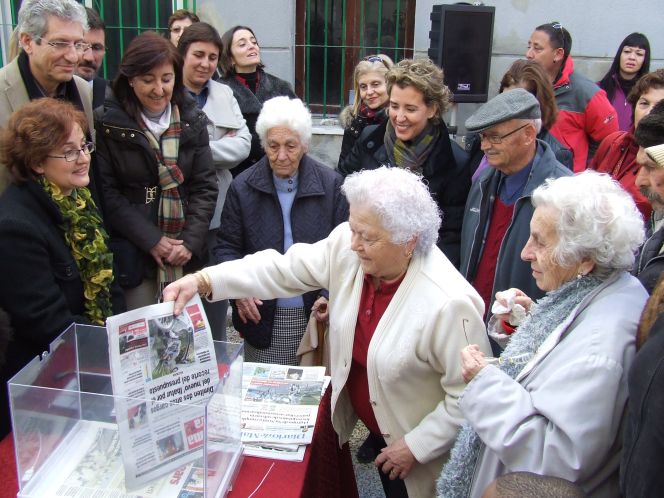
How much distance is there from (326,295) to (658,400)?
1827 millimetres

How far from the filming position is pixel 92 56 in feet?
13.0

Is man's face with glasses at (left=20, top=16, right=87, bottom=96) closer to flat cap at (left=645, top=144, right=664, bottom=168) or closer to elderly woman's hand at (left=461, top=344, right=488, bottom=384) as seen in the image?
elderly woman's hand at (left=461, top=344, right=488, bottom=384)

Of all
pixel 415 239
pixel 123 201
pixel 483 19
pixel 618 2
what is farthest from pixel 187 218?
pixel 618 2

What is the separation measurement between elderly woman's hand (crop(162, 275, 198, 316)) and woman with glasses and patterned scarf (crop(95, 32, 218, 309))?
3.58 feet

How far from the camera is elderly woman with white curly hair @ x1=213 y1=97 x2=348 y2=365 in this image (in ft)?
10.1

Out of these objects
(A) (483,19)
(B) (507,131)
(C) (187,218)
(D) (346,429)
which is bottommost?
(D) (346,429)

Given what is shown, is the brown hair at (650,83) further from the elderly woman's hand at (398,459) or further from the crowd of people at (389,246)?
the elderly woman's hand at (398,459)

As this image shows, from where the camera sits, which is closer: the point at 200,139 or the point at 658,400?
the point at 658,400

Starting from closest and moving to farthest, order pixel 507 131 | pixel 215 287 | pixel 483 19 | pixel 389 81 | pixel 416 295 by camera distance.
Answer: pixel 416 295 → pixel 215 287 → pixel 507 131 → pixel 389 81 → pixel 483 19

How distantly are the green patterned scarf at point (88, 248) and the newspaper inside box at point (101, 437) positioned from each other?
0.62 meters

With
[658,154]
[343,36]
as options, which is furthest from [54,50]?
[343,36]

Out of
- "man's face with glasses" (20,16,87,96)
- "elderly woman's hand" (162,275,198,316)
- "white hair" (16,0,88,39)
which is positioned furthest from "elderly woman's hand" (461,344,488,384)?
"white hair" (16,0,88,39)

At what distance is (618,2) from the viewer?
596 cm

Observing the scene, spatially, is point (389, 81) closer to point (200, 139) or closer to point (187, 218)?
point (200, 139)
